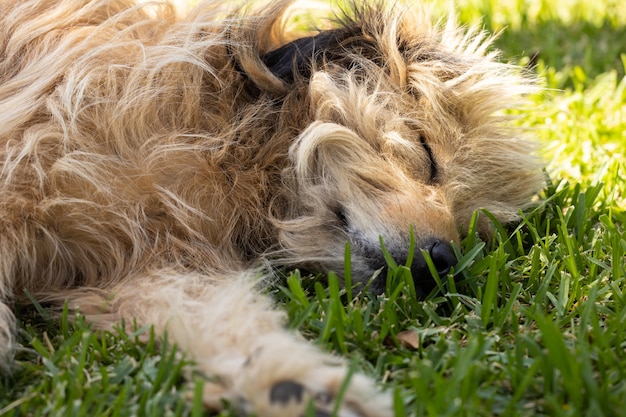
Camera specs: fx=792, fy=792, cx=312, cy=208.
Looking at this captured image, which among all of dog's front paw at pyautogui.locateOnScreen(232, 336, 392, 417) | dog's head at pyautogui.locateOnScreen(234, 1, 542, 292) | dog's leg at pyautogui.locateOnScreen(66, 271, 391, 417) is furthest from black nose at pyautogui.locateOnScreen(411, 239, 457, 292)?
dog's front paw at pyautogui.locateOnScreen(232, 336, 392, 417)

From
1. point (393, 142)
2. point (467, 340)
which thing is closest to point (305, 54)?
point (393, 142)

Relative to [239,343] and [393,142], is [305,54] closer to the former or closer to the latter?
[393,142]

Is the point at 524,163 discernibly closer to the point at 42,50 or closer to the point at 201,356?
the point at 201,356

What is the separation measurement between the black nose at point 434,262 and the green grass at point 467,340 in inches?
2.2

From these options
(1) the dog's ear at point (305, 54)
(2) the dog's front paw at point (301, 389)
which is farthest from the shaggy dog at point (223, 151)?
(2) the dog's front paw at point (301, 389)

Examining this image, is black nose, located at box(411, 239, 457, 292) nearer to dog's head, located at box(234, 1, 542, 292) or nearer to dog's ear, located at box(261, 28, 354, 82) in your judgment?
dog's head, located at box(234, 1, 542, 292)

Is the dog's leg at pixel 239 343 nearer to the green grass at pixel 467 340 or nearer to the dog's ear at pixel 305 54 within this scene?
the green grass at pixel 467 340

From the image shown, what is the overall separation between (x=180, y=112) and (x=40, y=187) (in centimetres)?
58

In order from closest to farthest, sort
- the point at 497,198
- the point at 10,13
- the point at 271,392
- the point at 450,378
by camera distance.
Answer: the point at 271,392 < the point at 450,378 < the point at 10,13 < the point at 497,198

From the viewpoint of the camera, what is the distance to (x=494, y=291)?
8.40ft

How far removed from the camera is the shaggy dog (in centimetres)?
261

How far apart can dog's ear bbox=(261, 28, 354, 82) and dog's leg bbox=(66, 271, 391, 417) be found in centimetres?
85

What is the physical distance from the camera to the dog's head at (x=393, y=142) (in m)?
2.76

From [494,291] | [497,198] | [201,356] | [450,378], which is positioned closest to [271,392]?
[201,356]
